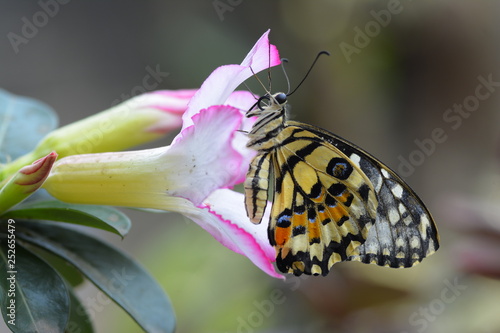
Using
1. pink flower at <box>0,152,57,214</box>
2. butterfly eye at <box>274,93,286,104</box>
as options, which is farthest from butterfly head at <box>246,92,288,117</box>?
pink flower at <box>0,152,57,214</box>

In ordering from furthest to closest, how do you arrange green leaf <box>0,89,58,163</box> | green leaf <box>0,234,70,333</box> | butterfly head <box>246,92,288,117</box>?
green leaf <box>0,89,58,163</box> < butterfly head <box>246,92,288,117</box> < green leaf <box>0,234,70,333</box>

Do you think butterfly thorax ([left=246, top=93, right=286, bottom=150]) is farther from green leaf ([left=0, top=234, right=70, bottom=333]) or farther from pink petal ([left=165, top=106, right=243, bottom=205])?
green leaf ([left=0, top=234, right=70, bottom=333])

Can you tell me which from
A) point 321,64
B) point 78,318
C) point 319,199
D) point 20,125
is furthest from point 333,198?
point 321,64

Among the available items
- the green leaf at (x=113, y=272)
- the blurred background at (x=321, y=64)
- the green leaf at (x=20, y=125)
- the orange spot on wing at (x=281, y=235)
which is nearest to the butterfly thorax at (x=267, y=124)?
the orange spot on wing at (x=281, y=235)

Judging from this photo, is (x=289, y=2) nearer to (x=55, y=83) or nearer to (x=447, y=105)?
(x=447, y=105)

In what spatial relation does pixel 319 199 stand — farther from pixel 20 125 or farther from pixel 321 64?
pixel 321 64

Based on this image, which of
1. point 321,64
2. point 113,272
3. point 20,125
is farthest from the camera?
point 321,64
